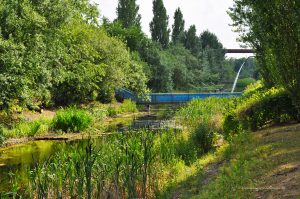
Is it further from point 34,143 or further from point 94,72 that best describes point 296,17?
point 94,72

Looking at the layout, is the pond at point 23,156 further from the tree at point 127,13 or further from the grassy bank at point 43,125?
the tree at point 127,13

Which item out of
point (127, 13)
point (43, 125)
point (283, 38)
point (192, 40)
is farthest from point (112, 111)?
point (192, 40)

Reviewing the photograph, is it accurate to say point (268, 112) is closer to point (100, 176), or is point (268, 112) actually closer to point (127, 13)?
point (100, 176)

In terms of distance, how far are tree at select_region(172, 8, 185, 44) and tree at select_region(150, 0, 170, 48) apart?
7.79 metres

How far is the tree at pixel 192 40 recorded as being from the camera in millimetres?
74875

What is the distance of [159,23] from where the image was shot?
62.6 meters

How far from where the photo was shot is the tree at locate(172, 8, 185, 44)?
71.4 metres

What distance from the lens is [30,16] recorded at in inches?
759

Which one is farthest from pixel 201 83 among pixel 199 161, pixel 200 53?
pixel 199 161

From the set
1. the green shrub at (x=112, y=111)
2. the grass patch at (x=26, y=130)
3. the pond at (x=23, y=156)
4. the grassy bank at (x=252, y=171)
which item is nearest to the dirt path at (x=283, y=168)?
the grassy bank at (x=252, y=171)

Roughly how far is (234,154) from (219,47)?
81643 mm

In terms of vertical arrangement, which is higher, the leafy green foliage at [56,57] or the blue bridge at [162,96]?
the leafy green foliage at [56,57]

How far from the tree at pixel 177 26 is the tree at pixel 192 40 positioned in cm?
308

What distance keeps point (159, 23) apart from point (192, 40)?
1460 centimetres
